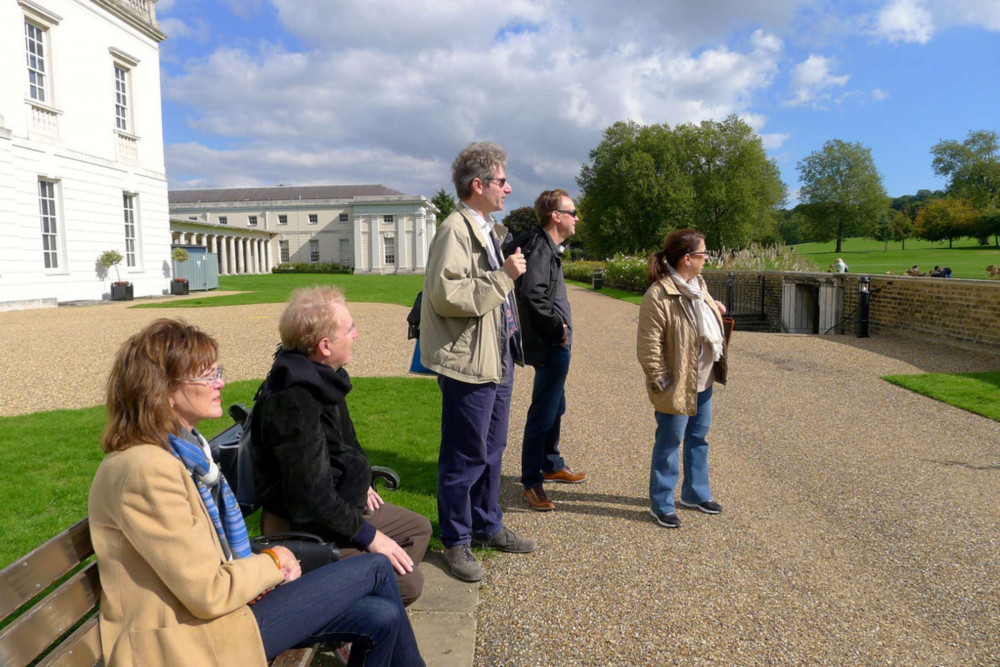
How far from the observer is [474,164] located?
137 inches

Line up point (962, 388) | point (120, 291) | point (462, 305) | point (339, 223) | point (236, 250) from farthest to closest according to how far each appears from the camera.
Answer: point (339, 223) < point (236, 250) < point (120, 291) < point (962, 388) < point (462, 305)

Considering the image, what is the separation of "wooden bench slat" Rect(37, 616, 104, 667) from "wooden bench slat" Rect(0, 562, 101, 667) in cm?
4

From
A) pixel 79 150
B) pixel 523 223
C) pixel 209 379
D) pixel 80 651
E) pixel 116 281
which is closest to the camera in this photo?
pixel 80 651

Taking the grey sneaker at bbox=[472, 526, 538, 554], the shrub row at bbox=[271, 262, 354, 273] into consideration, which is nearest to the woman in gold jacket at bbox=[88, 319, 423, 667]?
the grey sneaker at bbox=[472, 526, 538, 554]

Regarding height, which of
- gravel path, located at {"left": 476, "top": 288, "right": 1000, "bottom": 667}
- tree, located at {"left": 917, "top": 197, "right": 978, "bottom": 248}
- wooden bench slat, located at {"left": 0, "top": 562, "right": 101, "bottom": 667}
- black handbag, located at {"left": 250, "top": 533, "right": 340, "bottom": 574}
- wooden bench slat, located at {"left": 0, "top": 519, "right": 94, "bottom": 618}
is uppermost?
tree, located at {"left": 917, "top": 197, "right": 978, "bottom": 248}

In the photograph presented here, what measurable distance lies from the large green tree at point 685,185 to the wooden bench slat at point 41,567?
4971 centimetres

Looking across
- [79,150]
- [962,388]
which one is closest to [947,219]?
[962,388]

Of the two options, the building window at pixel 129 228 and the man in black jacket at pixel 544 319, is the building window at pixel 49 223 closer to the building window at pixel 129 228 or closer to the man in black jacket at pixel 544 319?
the building window at pixel 129 228

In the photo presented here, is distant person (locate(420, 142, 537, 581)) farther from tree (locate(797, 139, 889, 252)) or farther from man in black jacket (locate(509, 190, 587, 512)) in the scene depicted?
tree (locate(797, 139, 889, 252))

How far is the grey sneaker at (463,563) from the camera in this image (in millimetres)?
3498

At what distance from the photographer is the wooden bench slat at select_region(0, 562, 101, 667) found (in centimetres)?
156

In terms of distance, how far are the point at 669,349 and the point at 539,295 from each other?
89 centimetres

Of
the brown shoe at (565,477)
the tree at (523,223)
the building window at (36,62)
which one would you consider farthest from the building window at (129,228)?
the brown shoe at (565,477)

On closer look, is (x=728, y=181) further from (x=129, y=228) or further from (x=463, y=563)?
(x=463, y=563)
